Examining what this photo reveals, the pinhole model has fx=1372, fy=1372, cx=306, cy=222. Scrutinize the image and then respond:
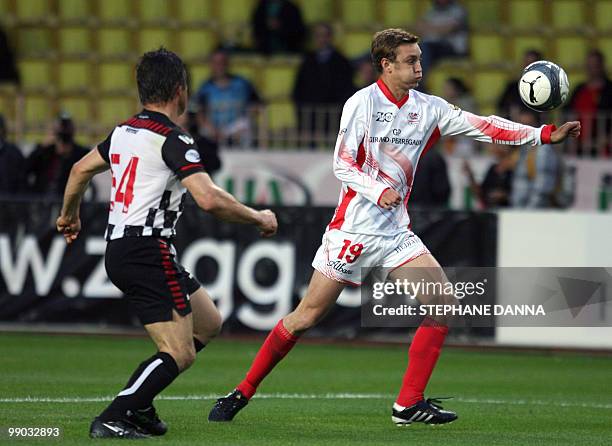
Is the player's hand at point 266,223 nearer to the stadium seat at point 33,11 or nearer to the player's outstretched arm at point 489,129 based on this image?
the player's outstretched arm at point 489,129

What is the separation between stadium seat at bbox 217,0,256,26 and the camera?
2004 cm

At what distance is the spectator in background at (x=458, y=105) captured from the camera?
1638 centimetres

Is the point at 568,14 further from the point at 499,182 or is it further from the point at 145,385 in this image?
the point at 145,385

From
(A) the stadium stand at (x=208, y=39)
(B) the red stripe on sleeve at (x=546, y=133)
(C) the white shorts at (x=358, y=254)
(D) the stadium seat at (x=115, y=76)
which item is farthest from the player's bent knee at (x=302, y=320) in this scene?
(D) the stadium seat at (x=115, y=76)

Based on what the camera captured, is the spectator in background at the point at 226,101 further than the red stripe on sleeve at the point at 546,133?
Yes

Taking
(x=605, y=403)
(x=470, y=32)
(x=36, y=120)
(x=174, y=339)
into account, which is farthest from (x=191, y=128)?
(x=174, y=339)

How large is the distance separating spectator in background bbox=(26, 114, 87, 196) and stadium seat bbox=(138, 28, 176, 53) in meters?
4.16

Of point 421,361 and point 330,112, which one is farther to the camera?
point 330,112

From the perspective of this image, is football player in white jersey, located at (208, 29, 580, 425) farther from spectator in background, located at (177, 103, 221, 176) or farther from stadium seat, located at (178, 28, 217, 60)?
stadium seat, located at (178, 28, 217, 60)

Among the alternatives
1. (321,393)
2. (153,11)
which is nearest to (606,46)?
(153,11)

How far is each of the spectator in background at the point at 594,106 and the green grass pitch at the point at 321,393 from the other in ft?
11.6

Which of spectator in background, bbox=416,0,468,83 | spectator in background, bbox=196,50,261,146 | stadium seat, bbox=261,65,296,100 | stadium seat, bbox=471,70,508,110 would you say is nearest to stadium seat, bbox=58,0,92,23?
stadium seat, bbox=261,65,296,100

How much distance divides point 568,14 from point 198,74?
5306 mm

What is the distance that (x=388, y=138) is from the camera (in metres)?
8.45
